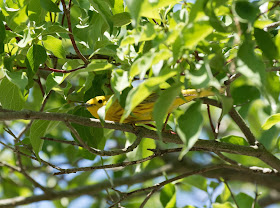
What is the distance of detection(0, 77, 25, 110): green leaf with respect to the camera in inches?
78.7

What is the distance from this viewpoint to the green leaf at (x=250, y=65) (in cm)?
110

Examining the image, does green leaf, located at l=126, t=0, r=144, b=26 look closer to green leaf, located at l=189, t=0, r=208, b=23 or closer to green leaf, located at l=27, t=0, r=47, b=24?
green leaf, located at l=189, t=0, r=208, b=23

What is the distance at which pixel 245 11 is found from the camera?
115cm

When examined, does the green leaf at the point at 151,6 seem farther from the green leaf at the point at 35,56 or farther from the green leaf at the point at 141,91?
the green leaf at the point at 35,56

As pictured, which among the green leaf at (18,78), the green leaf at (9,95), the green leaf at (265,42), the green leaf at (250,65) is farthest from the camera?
the green leaf at (9,95)

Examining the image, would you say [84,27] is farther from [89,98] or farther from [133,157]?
[133,157]

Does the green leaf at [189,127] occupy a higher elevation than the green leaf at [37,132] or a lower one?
higher

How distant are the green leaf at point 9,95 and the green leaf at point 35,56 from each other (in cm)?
23

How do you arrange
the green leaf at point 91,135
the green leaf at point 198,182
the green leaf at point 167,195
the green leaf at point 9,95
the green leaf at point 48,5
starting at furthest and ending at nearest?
the green leaf at point 198,182, the green leaf at point 167,195, the green leaf at point 91,135, the green leaf at point 9,95, the green leaf at point 48,5

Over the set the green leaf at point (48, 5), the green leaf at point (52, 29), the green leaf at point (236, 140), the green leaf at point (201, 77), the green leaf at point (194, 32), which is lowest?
the green leaf at point (236, 140)

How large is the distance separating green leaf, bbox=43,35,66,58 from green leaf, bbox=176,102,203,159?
2.69ft

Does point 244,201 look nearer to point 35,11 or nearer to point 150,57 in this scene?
point 35,11

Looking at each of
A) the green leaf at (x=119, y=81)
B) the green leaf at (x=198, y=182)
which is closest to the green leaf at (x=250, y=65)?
the green leaf at (x=119, y=81)

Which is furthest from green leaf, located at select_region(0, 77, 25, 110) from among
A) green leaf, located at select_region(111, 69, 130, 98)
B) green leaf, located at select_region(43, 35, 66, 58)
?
green leaf, located at select_region(111, 69, 130, 98)
